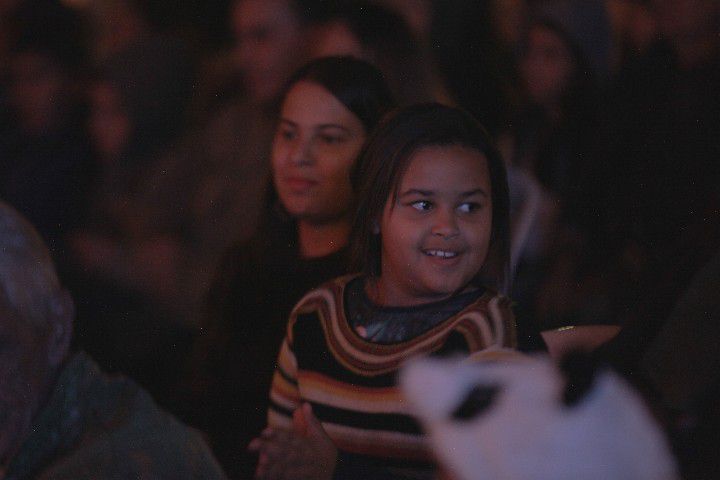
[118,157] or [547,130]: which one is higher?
[547,130]

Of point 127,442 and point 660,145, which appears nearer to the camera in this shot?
point 127,442

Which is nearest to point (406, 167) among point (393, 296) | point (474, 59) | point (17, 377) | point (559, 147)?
point (393, 296)

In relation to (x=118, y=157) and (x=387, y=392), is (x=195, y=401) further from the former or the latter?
(x=118, y=157)

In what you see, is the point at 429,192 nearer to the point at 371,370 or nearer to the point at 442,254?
the point at 442,254

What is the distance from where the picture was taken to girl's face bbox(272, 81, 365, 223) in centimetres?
165

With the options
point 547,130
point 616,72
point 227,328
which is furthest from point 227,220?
point 616,72

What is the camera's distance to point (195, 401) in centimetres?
184

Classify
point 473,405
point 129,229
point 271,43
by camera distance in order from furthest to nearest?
point 129,229
point 271,43
point 473,405

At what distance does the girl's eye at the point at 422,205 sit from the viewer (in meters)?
1.36

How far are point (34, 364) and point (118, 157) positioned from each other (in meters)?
1.53

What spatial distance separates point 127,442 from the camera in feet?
4.00

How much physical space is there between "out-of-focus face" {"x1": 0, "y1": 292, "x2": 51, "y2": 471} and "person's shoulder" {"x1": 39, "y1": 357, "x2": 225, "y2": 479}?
6cm

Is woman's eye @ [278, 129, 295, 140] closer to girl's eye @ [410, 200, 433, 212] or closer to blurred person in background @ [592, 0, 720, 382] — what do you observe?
girl's eye @ [410, 200, 433, 212]

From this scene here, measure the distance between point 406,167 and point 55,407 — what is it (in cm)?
54
